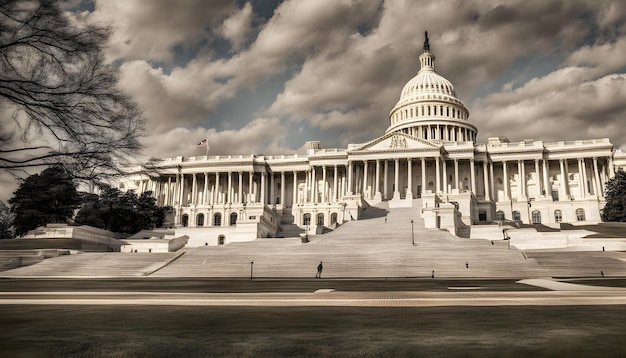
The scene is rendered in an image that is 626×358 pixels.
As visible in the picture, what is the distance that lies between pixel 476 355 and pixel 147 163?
12.6 meters

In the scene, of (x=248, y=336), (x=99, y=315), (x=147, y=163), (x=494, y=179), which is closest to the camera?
(x=248, y=336)

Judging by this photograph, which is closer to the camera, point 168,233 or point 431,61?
point 168,233

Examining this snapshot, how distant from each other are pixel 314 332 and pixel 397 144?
10764 cm

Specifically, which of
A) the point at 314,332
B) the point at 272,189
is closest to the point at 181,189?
the point at 272,189

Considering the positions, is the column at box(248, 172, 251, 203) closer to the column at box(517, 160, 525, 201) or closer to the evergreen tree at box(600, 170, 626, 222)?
the column at box(517, 160, 525, 201)

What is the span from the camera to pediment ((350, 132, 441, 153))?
11469 cm

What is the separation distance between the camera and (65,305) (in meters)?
16.2

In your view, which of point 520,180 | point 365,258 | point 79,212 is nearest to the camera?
point 365,258

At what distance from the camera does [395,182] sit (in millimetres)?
115375

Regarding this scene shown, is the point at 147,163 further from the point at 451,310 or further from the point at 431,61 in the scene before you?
the point at 431,61

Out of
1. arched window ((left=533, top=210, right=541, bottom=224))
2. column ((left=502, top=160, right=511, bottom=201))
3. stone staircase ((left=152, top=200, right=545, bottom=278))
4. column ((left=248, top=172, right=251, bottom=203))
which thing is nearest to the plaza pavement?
stone staircase ((left=152, top=200, right=545, bottom=278))

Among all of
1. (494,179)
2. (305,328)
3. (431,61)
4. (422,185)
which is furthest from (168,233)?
(431,61)

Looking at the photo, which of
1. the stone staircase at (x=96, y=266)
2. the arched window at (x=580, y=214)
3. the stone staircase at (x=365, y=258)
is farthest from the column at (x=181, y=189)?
the arched window at (x=580, y=214)

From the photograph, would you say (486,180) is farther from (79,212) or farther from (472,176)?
(79,212)
